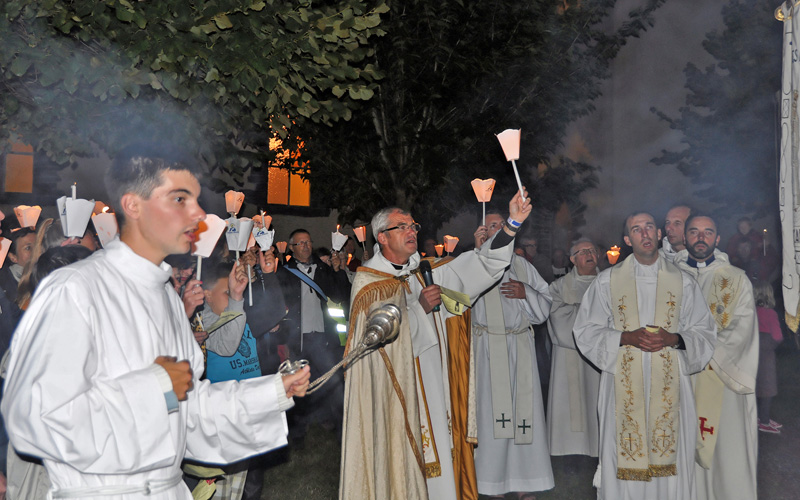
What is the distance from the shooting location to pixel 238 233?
5.59 meters

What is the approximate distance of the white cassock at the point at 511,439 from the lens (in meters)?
7.06

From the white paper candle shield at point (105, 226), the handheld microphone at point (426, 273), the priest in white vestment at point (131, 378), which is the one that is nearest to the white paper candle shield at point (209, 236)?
the white paper candle shield at point (105, 226)

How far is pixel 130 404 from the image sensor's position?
7.82 ft

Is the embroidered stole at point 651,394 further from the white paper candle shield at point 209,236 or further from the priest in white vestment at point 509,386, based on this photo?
the white paper candle shield at point 209,236

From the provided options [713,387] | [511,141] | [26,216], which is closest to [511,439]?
[713,387]

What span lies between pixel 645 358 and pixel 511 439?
1694 mm

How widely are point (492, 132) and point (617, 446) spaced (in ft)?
25.7

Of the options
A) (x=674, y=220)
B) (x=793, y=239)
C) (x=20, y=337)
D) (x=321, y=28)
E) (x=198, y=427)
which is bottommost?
(x=198, y=427)

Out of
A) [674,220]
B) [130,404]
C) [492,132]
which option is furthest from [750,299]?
[492,132]

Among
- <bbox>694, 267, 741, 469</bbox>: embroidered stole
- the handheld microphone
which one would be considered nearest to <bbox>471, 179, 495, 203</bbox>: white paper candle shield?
the handheld microphone

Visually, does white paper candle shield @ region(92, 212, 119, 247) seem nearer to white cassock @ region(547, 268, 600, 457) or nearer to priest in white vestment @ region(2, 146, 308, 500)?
priest in white vestment @ region(2, 146, 308, 500)

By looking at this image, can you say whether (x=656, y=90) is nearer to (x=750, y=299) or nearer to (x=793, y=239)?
(x=750, y=299)

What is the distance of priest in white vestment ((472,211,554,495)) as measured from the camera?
23.1 feet

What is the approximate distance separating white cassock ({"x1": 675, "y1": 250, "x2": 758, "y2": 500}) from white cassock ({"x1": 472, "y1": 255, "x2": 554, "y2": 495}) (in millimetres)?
1438
